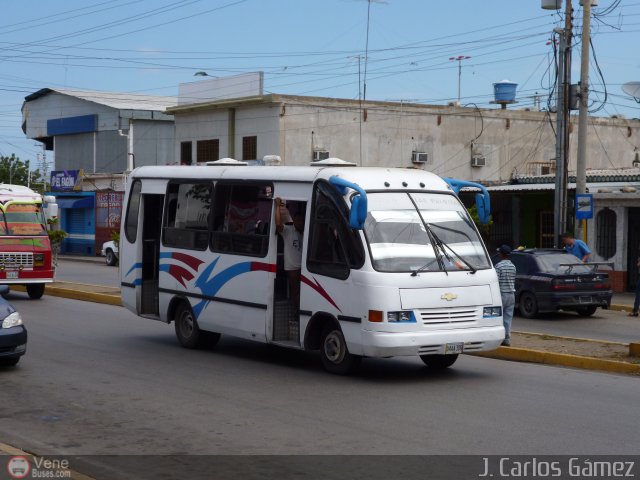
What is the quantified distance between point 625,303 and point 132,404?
18.6 m

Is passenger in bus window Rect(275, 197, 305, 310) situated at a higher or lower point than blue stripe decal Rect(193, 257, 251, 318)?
higher

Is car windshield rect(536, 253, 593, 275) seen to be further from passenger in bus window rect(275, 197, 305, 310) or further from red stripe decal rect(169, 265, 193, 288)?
passenger in bus window rect(275, 197, 305, 310)

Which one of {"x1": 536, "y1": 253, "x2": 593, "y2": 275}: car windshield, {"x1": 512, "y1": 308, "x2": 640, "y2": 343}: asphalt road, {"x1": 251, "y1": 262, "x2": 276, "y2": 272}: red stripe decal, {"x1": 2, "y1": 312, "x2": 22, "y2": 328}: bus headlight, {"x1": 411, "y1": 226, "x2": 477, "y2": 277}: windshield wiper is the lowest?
{"x1": 512, "y1": 308, "x2": 640, "y2": 343}: asphalt road

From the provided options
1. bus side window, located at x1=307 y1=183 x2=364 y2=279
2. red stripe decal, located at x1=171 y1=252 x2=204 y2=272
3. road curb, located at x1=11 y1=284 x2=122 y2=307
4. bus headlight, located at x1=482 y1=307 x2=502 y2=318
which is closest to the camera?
bus side window, located at x1=307 y1=183 x2=364 y2=279

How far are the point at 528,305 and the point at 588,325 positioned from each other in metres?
1.67

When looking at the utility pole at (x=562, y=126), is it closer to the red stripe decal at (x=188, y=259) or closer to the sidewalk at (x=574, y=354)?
the sidewalk at (x=574, y=354)

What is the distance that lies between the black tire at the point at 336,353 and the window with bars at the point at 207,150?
114 ft

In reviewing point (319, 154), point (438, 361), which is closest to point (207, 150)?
point (319, 154)

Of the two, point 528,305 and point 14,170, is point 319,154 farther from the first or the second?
point 14,170

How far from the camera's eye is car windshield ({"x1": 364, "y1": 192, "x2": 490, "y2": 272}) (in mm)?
12633

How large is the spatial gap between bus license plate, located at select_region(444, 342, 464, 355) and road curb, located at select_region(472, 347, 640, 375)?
256cm

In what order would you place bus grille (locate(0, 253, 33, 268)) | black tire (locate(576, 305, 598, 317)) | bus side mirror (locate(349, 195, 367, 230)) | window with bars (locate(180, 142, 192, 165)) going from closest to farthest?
A: 1. bus side mirror (locate(349, 195, 367, 230))
2. black tire (locate(576, 305, 598, 317))
3. bus grille (locate(0, 253, 33, 268))
4. window with bars (locate(180, 142, 192, 165))

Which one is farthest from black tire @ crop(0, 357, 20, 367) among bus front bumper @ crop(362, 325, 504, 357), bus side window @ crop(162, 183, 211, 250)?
bus front bumper @ crop(362, 325, 504, 357)

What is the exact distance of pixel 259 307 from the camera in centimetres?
1425
